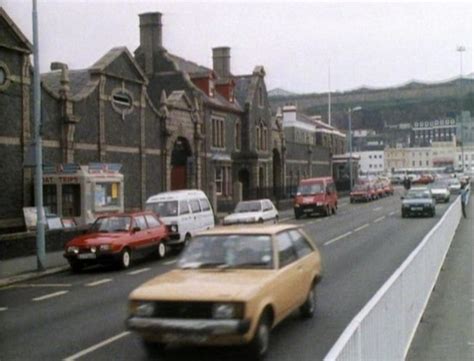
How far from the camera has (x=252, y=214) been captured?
110ft

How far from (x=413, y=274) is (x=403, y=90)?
154 meters

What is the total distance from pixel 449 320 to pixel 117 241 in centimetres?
1085

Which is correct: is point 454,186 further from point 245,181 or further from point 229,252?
point 229,252

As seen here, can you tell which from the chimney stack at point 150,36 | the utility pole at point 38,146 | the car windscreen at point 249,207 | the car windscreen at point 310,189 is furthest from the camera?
the chimney stack at point 150,36

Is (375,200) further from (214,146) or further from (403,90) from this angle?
(403,90)

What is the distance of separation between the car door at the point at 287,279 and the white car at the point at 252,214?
21.6 metres

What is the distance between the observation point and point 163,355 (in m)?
9.36

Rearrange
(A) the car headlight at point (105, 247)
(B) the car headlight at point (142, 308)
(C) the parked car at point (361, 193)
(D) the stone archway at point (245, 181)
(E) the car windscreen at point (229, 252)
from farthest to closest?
(C) the parked car at point (361, 193) < (D) the stone archway at point (245, 181) < (A) the car headlight at point (105, 247) < (E) the car windscreen at point (229, 252) < (B) the car headlight at point (142, 308)

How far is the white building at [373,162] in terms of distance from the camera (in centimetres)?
14662

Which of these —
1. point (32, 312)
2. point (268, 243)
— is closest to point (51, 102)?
point (32, 312)

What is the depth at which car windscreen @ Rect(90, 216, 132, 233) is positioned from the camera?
2089 centimetres

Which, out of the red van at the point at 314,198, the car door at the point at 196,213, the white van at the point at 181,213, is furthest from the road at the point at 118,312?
the red van at the point at 314,198

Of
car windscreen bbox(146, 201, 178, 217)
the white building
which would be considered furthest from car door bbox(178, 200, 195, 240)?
the white building

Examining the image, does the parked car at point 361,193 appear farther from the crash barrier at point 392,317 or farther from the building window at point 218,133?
the crash barrier at point 392,317
